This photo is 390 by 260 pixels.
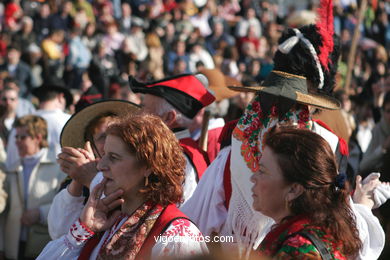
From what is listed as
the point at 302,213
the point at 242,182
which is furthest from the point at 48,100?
the point at 302,213

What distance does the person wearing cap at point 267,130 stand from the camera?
3.42 metres

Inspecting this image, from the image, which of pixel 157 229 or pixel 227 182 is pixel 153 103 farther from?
pixel 157 229

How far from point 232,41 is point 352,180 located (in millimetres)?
13349

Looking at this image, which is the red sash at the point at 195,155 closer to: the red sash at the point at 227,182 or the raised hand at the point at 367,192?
the red sash at the point at 227,182

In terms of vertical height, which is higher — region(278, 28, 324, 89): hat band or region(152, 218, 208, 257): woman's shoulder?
region(278, 28, 324, 89): hat band

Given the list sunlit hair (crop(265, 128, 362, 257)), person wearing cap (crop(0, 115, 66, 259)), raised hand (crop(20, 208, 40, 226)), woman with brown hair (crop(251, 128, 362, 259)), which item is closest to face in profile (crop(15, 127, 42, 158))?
person wearing cap (crop(0, 115, 66, 259))

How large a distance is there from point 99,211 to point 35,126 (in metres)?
3.21

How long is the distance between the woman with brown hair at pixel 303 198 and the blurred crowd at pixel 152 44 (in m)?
4.88

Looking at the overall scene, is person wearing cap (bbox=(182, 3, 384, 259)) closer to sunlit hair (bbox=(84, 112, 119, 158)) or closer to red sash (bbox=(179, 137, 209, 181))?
red sash (bbox=(179, 137, 209, 181))

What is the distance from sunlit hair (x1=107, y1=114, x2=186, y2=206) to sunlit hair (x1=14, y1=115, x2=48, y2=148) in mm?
3208

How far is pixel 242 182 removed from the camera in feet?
11.5

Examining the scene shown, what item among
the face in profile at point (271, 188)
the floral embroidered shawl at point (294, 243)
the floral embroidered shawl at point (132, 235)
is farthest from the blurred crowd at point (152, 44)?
the floral embroidered shawl at point (294, 243)

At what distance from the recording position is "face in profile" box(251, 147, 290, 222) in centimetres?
267

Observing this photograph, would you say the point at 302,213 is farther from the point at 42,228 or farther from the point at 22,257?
the point at 22,257
